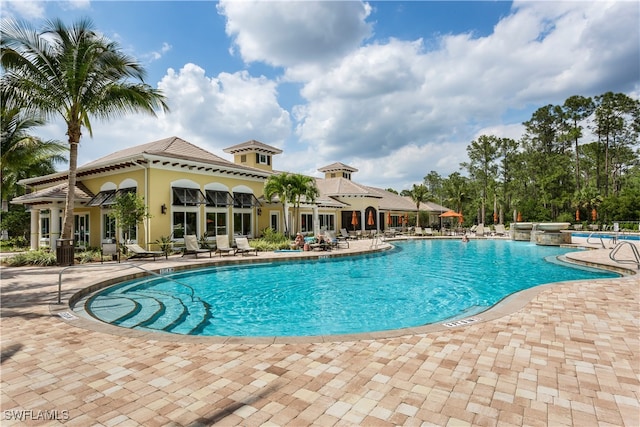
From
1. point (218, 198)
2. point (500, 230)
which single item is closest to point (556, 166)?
point (500, 230)

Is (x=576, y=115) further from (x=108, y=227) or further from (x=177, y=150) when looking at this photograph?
(x=108, y=227)

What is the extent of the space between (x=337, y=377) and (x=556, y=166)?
5331cm

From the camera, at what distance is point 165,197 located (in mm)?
17719

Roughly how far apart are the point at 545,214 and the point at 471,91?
3383 centimetres

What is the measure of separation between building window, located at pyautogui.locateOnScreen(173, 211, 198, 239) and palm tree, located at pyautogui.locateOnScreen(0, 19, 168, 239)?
5083mm

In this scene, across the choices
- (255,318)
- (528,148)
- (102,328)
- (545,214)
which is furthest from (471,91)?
(528,148)

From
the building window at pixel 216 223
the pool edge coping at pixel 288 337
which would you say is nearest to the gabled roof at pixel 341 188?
the building window at pixel 216 223

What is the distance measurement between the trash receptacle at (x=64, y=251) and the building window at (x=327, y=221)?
19532 millimetres

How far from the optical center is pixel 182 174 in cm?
1862

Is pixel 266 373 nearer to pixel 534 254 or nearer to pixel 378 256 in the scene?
pixel 378 256

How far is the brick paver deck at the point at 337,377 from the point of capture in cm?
287

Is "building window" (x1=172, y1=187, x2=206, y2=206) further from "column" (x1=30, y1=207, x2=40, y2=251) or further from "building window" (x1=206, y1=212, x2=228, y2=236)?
"column" (x1=30, y1=207, x2=40, y2=251)

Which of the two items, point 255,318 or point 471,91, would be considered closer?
point 255,318

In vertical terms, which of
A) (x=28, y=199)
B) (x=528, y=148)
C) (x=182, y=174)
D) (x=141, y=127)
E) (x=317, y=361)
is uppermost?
(x=528, y=148)
